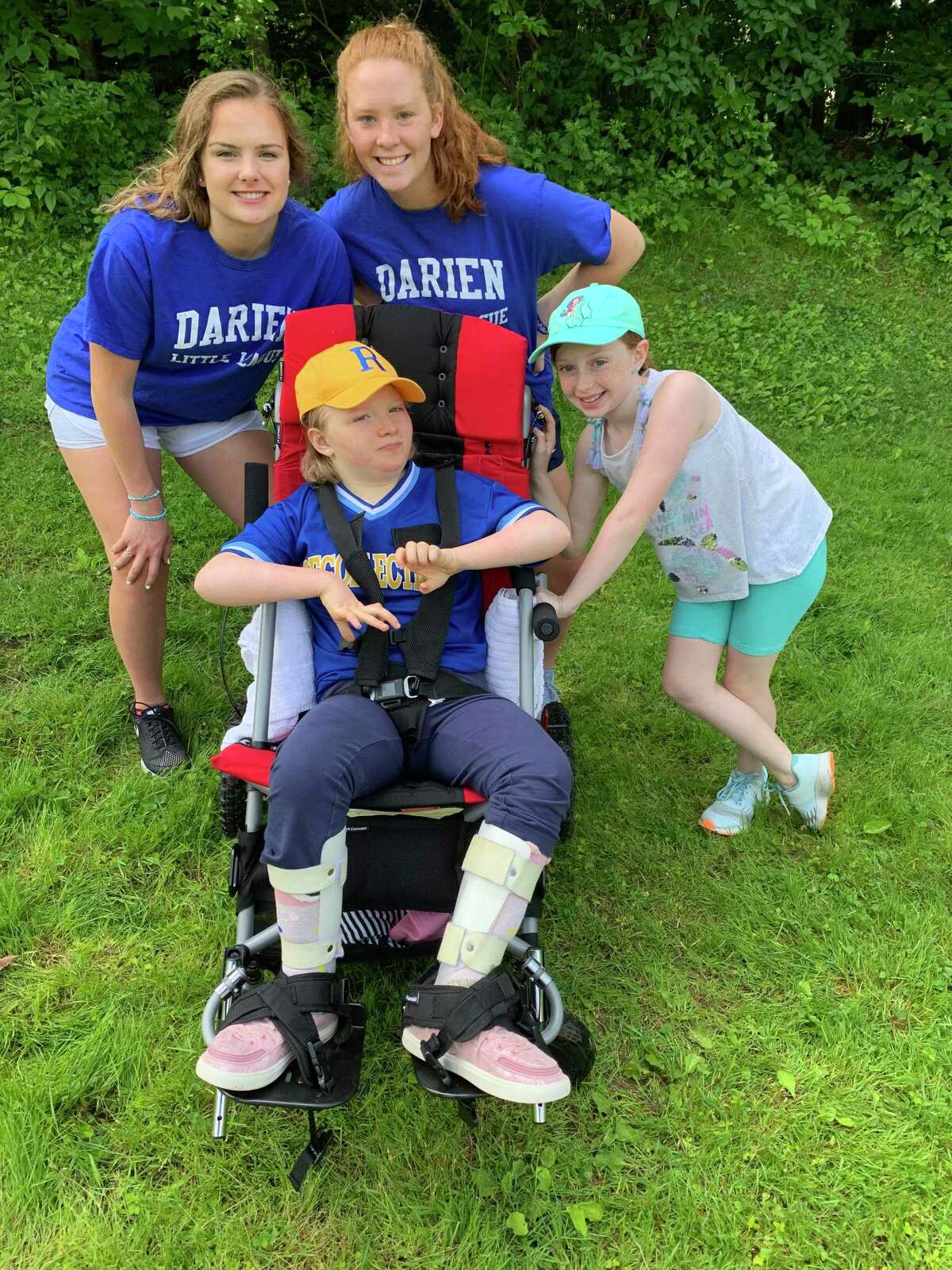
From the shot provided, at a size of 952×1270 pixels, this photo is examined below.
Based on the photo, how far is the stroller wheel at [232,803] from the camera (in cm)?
266

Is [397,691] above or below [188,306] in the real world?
below

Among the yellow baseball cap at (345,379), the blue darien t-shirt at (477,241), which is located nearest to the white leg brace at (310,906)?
the yellow baseball cap at (345,379)

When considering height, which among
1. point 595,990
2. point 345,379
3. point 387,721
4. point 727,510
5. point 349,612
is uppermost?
point 345,379

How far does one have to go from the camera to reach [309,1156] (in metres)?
2.11

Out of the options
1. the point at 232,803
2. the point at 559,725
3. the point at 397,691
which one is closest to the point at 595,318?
the point at 397,691

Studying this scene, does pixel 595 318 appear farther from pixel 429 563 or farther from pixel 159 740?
pixel 159 740

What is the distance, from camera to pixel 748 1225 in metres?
2.09

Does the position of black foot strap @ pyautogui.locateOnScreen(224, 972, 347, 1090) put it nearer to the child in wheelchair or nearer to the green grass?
the child in wheelchair

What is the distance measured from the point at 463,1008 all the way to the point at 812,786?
59.8 inches

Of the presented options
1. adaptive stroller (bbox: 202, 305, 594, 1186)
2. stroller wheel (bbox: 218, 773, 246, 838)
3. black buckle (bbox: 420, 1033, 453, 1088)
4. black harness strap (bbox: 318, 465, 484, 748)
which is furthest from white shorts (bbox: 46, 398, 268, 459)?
black buckle (bbox: 420, 1033, 453, 1088)

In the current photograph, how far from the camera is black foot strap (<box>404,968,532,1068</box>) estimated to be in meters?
1.99

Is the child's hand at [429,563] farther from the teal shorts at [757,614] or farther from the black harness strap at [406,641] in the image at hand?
the teal shorts at [757,614]

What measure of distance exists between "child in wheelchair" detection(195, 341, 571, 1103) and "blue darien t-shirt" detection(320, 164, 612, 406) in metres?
0.43

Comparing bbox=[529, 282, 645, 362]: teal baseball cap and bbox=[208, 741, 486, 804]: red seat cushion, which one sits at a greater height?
bbox=[529, 282, 645, 362]: teal baseball cap
